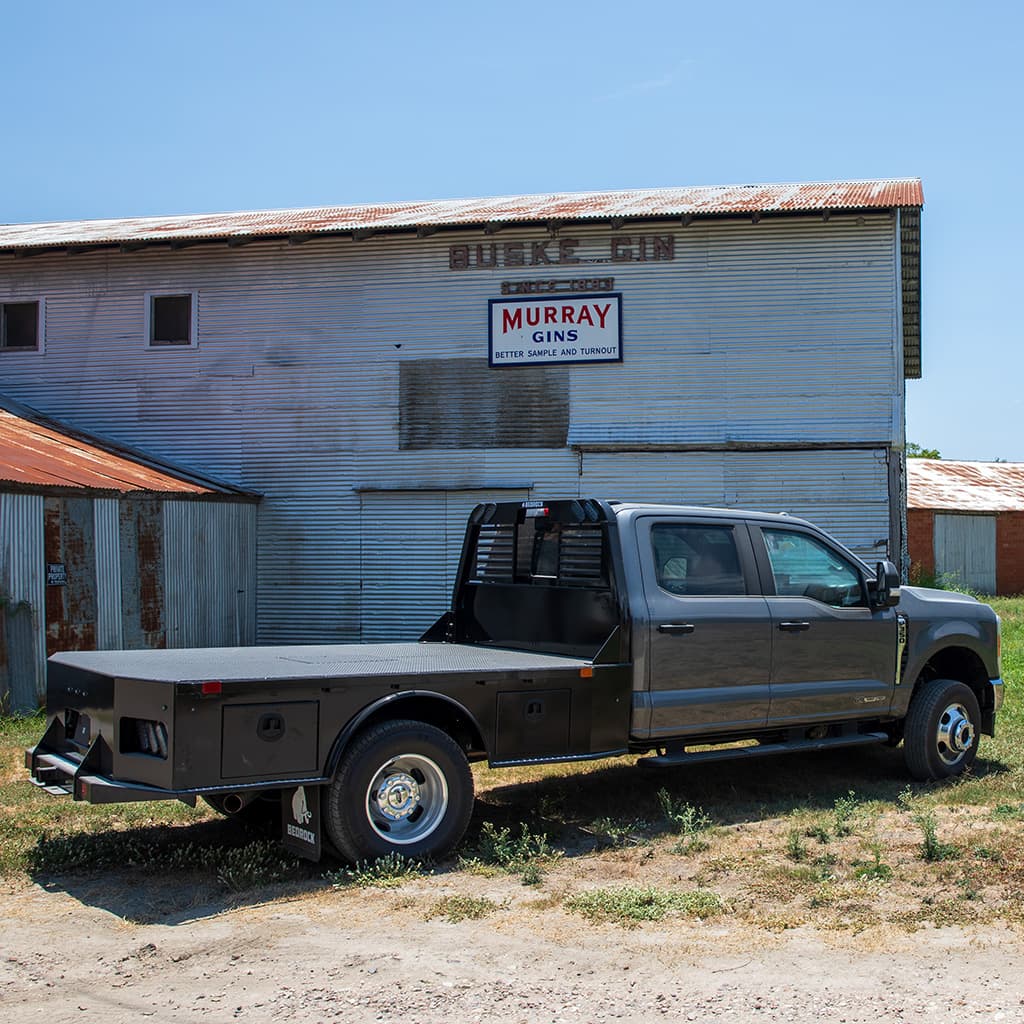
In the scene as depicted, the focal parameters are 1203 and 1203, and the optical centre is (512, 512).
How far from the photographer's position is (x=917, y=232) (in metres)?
18.0

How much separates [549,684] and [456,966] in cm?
228

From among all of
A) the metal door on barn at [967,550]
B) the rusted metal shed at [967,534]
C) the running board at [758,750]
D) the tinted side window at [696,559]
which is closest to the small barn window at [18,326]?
the tinted side window at [696,559]

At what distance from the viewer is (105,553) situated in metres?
14.6

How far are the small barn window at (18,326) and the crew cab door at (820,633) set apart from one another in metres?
15.7

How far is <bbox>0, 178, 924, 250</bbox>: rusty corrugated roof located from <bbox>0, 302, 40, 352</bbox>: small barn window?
1097mm

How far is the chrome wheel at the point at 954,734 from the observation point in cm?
897

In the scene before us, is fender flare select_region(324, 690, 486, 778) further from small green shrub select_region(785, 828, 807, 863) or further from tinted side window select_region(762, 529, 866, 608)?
tinted side window select_region(762, 529, 866, 608)

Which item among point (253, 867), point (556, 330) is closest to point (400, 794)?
point (253, 867)

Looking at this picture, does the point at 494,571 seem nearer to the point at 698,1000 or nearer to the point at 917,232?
the point at 698,1000

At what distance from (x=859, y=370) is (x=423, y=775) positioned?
12.7 meters

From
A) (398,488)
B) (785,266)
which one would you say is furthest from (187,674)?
(785,266)

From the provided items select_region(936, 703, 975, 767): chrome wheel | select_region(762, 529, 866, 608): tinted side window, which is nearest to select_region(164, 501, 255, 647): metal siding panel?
select_region(762, 529, 866, 608): tinted side window

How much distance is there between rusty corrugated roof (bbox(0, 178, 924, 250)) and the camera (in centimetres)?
1767

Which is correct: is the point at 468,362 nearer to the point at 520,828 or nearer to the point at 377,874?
the point at 520,828
